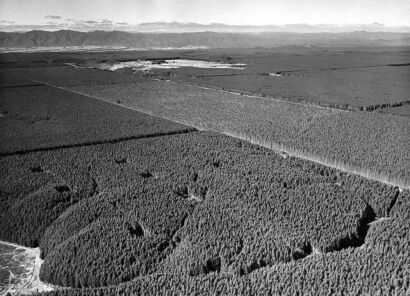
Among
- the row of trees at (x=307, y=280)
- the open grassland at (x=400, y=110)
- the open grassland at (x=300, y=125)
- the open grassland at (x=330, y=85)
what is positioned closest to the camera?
the row of trees at (x=307, y=280)

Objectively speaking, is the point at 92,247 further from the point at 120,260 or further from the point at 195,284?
the point at 195,284

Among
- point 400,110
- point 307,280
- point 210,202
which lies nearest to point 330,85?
point 400,110

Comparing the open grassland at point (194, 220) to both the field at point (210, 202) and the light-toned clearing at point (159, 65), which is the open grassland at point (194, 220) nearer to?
the field at point (210, 202)

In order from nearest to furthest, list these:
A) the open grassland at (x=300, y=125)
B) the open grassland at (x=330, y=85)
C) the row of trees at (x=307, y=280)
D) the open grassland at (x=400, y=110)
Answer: the row of trees at (x=307, y=280) → the open grassland at (x=300, y=125) → the open grassland at (x=400, y=110) → the open grassland at (x=330, y=85)

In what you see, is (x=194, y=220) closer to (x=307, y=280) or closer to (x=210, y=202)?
(x=210, y=202)

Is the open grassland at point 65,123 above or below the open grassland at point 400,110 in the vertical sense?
below

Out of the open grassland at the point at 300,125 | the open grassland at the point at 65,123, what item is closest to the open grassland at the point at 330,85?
the open grassland at the point at 300,125

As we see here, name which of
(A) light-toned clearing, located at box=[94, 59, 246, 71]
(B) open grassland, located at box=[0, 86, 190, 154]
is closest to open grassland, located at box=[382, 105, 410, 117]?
(B) open grassland, located at box=[0, 86, 190, 154]

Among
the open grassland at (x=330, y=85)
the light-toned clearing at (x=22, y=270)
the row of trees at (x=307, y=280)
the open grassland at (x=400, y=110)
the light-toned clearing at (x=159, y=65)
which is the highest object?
the light-toned clearing at (x=159, y=65)
